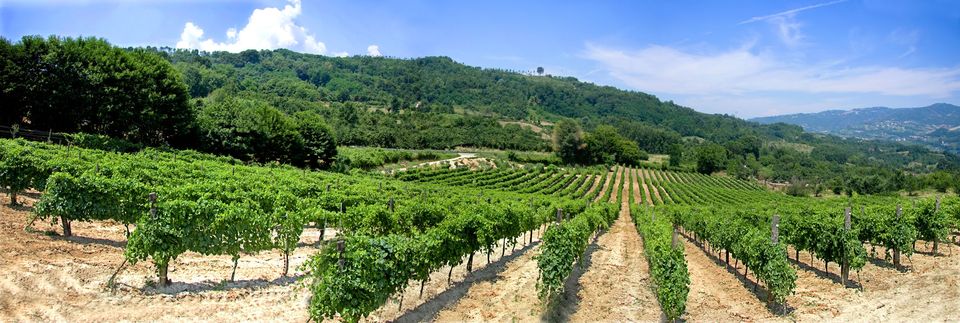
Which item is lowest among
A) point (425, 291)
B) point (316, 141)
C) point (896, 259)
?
point (425, 291)

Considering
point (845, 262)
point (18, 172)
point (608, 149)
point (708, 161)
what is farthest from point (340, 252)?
point (708, 161)

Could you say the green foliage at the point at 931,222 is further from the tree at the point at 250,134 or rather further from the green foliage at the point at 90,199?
the tree at the point at 250,134

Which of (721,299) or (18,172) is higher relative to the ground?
(18,172)

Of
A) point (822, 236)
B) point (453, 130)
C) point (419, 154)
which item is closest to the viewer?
point (822, 236)

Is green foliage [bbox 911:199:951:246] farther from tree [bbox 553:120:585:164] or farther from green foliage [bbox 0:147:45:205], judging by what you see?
tree [bbox 553:120:585:164]

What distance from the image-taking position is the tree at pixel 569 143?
429 feet

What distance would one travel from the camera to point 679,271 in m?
14.0

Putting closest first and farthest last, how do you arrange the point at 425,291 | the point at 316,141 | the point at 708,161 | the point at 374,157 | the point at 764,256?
the point at 425,291 → the point at 764,256 → the point at 316,141 → the point at 374,157 → the point at 708,161

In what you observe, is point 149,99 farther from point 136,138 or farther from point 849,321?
point 849,321

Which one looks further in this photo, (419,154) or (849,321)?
(419,154)

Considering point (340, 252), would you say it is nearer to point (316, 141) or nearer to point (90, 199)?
point (90, 199)

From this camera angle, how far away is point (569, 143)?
131 metres

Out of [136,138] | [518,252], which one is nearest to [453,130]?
[136,138]

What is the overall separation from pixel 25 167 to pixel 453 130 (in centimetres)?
13188
